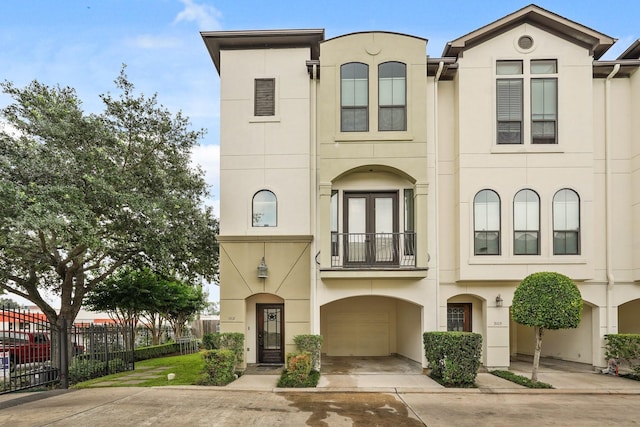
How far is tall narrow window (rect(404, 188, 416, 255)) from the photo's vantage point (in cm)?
1314

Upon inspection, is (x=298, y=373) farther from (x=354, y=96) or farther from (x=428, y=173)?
(x=354, y=96)

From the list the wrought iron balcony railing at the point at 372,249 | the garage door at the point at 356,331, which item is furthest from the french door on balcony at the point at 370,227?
the garage door at the point at 356,331

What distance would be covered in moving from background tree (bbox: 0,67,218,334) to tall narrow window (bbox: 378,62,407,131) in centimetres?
591

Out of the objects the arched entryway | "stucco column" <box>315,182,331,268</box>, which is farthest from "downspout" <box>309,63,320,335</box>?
the arched entryway

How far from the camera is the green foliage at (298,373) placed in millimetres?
11211

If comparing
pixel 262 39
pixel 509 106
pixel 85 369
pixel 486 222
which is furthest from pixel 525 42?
pixel 85 369

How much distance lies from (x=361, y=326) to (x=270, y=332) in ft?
12.9

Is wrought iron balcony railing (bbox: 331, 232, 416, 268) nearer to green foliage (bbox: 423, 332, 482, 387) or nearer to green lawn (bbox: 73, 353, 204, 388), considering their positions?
green foliage (bbox: 423, 332, 482, 387)

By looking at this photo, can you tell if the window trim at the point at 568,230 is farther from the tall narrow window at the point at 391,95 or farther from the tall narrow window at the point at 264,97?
the tall narrow window at the point at 264,97

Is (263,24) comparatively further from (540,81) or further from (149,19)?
(540,81)

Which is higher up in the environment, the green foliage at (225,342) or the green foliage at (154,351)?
the green foliage at (225,342)

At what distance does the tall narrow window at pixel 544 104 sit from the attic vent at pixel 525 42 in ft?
1.53

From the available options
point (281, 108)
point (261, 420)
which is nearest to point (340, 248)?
point (281, 108)

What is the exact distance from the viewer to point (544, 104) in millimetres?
13328
